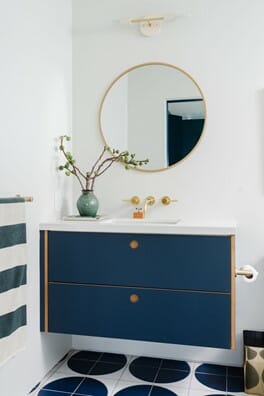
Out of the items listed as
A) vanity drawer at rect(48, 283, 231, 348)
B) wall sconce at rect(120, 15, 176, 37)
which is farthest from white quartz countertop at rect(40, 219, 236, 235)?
wall sconce at rect(120, 15, 176, 37)

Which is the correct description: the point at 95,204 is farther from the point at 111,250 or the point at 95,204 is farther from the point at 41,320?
the point at 41,320

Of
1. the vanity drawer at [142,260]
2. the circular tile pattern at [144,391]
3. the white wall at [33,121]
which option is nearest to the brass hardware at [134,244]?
the vanity drawer at [142,260]

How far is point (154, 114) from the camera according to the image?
2586 mm

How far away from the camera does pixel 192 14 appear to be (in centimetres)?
250

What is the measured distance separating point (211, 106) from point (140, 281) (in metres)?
1.10

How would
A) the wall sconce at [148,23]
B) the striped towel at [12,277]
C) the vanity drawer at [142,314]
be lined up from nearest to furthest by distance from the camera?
1. the striped towel at [12,277]
2. the vanity drawer at [142,314]
3. the wall sconce at [148,23]

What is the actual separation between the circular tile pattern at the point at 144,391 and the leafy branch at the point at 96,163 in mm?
1119

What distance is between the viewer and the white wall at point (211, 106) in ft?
7.97

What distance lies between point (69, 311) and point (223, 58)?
5.41ft

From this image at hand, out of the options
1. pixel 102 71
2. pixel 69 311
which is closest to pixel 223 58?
pixel 102 71

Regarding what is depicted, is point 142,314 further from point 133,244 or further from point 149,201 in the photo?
point 149,201

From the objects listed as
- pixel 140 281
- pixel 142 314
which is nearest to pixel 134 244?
pixel 140 281

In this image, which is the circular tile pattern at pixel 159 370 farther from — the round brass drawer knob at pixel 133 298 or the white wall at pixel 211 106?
the round brass drawer knob at pixel 133 298

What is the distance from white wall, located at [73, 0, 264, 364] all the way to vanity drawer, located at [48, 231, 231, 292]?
47 centimetres
